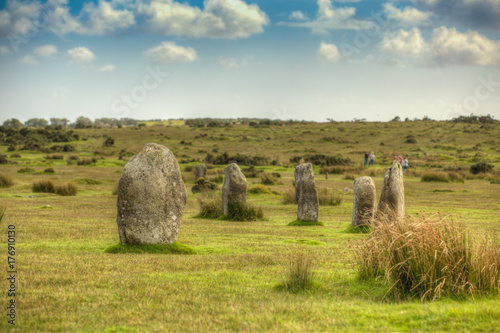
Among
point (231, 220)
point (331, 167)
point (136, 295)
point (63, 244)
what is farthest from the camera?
point (331, 167)

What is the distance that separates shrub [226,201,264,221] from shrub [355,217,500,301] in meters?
14.6

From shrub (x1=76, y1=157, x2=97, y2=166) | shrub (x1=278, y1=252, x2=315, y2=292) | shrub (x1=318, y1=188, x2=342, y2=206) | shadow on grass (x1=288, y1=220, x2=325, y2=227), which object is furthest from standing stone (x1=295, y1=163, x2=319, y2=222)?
shrub (x1=76, y1=157, x2=97, y2=166)

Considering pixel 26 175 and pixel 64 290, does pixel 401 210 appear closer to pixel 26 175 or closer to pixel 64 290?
pixel 64 290

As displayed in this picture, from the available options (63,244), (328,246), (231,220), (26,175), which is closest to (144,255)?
(63,244)

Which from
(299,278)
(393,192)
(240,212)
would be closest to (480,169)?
(240,212)

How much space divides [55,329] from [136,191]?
6441 mm

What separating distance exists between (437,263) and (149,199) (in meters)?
7.38

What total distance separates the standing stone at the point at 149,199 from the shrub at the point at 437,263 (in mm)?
6147

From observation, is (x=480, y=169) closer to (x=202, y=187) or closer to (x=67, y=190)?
(x=202, y=187)

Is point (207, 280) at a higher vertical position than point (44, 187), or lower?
higher

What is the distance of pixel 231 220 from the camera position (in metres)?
23.9

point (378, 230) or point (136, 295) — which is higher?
point (378, 230)

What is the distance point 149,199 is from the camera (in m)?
13.3

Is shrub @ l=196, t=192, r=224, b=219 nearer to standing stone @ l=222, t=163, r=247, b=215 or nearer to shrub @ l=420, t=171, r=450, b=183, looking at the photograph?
standing stone @ l=222, t=163, r=247, b=215
